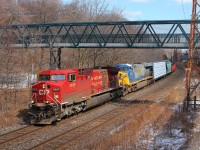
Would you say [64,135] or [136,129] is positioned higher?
[136,129]

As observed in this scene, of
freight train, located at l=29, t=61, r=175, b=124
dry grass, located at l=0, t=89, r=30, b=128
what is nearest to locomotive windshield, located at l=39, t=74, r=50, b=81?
freight train, located at l=29, t=61, r=175, b=124

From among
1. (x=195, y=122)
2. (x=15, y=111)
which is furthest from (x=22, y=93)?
(x=195, y=122)

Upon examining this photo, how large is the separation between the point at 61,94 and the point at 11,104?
19.5 ft

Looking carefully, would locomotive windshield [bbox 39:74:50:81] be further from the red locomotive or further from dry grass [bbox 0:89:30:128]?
dry grass [bbox 0:89:30:128]

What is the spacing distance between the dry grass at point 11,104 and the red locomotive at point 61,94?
1.49 metres

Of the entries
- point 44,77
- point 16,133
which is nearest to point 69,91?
point 44,77

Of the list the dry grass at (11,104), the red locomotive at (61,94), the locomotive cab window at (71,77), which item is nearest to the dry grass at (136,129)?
the red locomotive at (61,94)

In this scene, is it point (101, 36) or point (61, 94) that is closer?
point (61, 94)

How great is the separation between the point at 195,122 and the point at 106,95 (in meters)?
9.58

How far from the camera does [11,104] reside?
2247 centimetres

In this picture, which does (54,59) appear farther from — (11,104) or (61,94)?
(61,94)

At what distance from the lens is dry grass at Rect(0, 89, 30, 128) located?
18864 mm

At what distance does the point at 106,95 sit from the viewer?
2641 cm

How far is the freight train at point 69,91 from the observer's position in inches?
714
